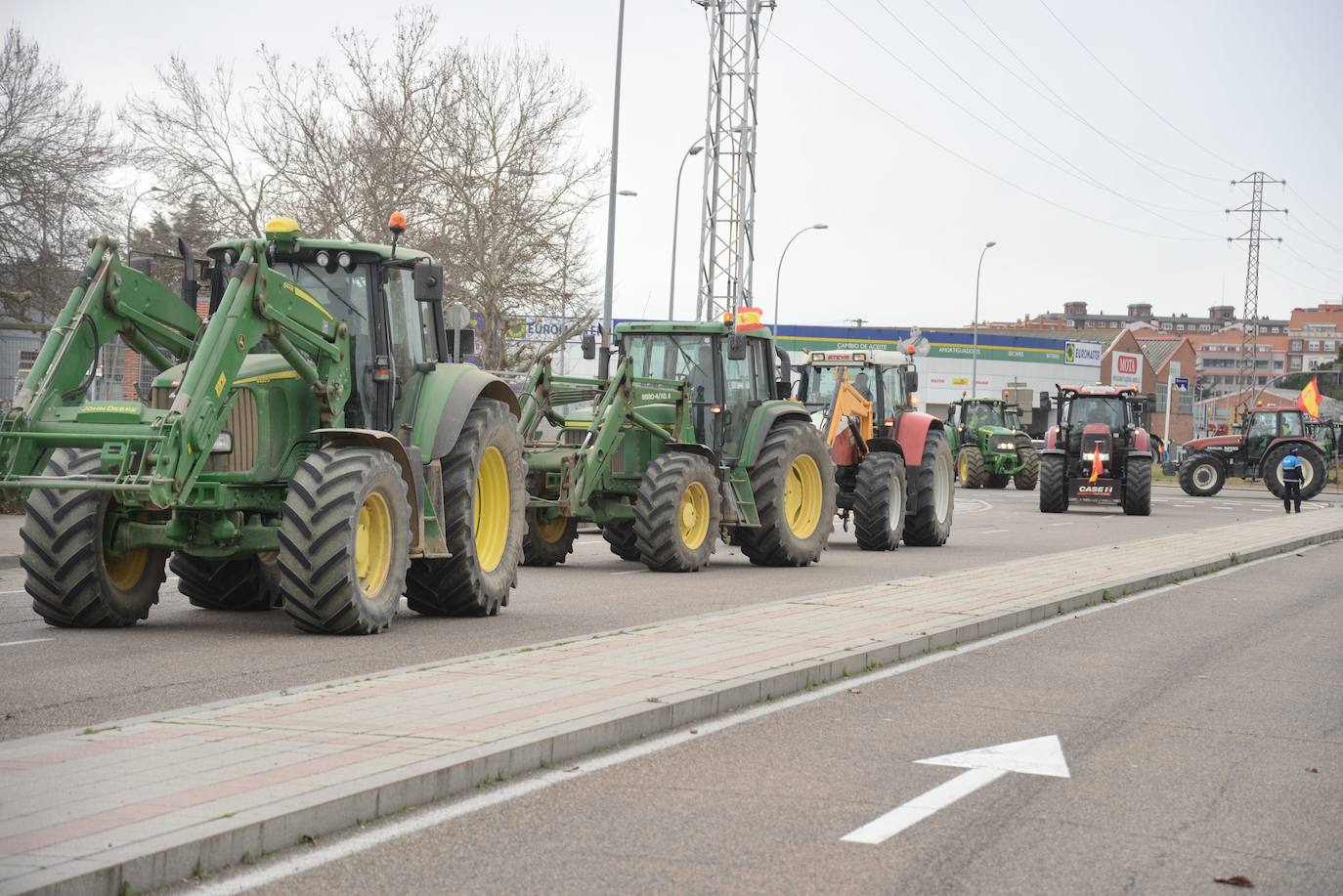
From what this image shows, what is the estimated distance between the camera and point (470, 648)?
11344 mm

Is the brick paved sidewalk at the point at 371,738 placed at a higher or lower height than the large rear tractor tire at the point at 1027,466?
lower

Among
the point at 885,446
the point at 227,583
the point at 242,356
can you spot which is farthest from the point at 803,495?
the point at 242,356

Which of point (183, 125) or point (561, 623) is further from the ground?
point (183, 125)

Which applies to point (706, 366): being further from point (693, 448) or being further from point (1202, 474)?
point (1202, 474)

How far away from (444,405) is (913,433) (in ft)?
43.0

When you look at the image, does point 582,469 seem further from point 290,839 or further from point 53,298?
point 53,298

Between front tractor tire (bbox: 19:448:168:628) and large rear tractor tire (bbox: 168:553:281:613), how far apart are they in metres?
1.27

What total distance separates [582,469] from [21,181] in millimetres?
19178

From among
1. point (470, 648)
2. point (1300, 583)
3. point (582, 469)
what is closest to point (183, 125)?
point (582, 469)

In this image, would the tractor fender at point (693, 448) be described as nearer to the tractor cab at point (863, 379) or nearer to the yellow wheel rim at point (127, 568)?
the tractor cab at point (863, 379)

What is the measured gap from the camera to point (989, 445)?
166 ft

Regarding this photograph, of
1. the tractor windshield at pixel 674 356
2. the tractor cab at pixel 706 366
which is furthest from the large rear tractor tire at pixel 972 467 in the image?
the tractor windshield at pixel 674 356

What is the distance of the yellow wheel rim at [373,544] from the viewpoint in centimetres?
1190

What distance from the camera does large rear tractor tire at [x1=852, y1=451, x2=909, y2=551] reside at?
23453mm
